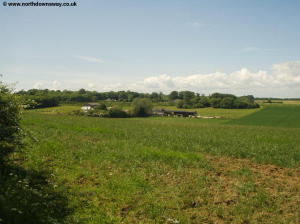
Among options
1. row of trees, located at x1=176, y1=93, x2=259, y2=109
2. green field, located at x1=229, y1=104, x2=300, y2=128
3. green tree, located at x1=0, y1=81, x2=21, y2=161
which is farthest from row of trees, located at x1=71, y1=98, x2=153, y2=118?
green tree, located at x1=0, y1=81, x2=21, y2=161

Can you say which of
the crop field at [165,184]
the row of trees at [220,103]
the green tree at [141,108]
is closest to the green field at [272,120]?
the row of trees at [220,103]

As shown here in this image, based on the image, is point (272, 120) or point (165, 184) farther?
point (272, 120)

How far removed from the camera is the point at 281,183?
943 cm

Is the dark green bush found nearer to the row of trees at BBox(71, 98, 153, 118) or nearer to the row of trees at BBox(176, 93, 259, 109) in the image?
the row of trees at BBox(71, 98, 153, 118)

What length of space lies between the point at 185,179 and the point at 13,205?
6.41 m

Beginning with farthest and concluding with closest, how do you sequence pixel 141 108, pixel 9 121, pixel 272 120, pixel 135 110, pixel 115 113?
1. pixel 141 108
2. pixel 135 110
3. pixel 115 113
4. pixel 272 120
5. pixel 9 121

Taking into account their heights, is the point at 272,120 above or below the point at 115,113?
below

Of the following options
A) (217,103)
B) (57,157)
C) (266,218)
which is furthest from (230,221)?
(217,103)

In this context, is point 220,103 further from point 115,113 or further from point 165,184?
point 165,184

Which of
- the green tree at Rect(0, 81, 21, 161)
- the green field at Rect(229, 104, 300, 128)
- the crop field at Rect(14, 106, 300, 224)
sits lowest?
the green field at Rect(229, 104, 300, 128)

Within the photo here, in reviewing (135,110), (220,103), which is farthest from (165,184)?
(220,103)

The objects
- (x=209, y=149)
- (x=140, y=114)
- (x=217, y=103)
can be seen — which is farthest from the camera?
(x=217, y=103)

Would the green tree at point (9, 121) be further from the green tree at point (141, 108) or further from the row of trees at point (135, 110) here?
the green tree at point (141, 108)

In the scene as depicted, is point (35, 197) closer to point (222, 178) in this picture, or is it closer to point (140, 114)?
point (222, 178)
